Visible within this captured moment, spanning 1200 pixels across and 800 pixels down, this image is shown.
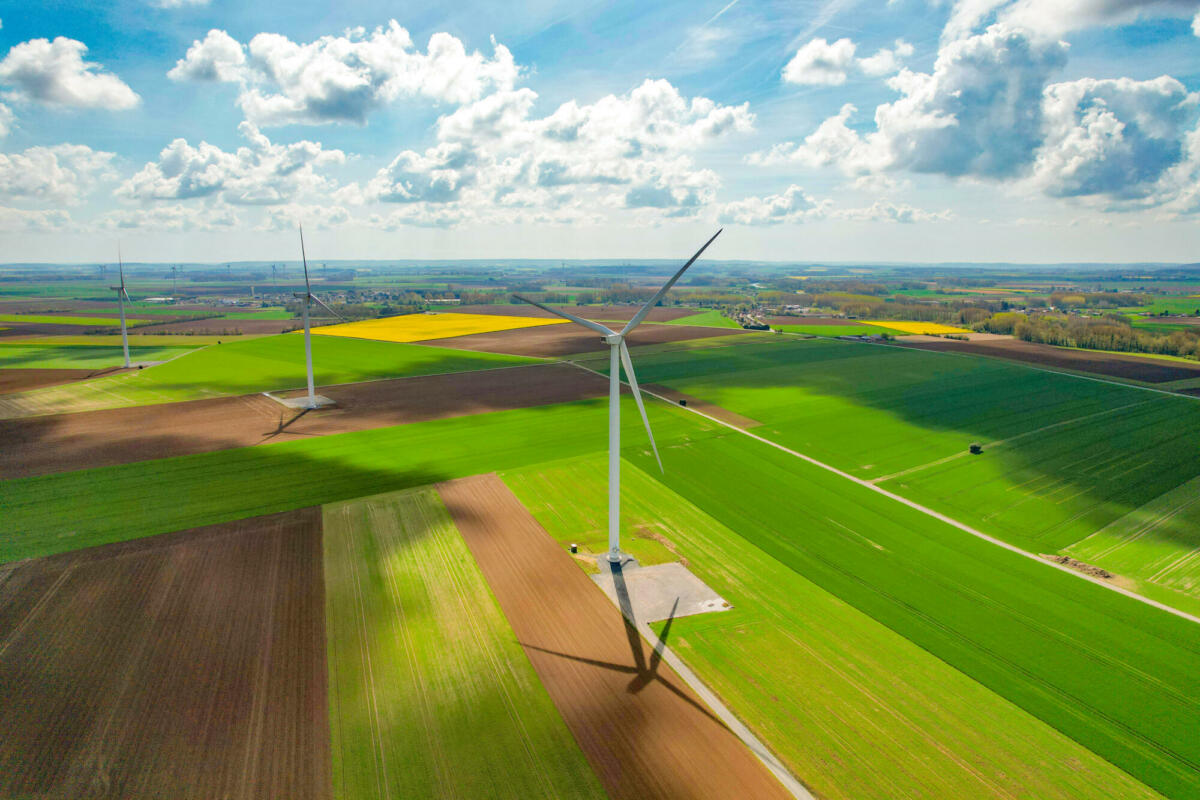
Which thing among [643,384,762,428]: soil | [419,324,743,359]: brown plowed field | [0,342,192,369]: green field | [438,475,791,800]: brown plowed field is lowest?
[438,475,791,800]: brown plowed field

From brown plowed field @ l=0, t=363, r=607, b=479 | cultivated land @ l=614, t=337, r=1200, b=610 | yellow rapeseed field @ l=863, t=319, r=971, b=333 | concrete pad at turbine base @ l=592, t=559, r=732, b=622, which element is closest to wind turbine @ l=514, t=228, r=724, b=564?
concrete pad at turbine base @ l=592, t=559, r=732, b=622

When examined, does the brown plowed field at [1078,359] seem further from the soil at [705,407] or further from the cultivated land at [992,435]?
the soil at [705,407]

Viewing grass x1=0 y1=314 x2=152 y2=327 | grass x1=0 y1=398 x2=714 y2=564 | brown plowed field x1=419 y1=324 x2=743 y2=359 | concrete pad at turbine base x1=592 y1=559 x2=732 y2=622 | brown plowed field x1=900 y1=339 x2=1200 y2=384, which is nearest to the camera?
concrete pad at turbine base x1=592 y1=559 x2=732 y2=622

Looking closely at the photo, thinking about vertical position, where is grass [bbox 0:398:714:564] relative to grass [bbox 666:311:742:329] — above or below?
below

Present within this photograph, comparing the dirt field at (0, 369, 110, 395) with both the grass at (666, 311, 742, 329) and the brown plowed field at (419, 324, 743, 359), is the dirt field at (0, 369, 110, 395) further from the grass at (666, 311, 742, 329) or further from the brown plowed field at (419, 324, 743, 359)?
the grass at (666, 311, 742, 329)

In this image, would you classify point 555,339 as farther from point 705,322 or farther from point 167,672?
point 167,672

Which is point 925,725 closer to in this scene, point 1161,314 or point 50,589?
point 50,589
